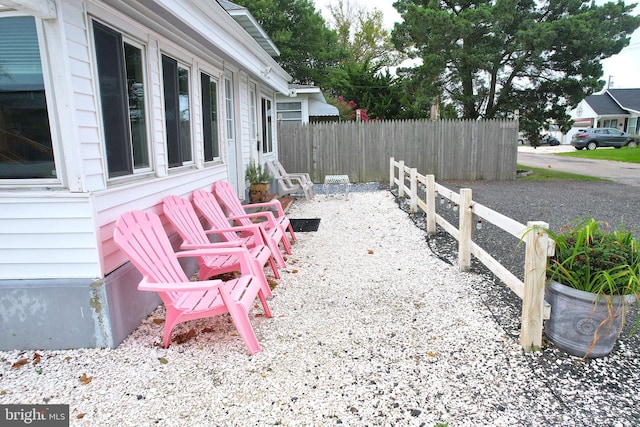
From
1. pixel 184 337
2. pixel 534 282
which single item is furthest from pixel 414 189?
pixel 184 337

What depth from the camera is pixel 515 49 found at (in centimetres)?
1245

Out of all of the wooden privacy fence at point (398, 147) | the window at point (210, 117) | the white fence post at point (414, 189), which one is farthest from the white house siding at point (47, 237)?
the wooden privacy fence at point (398, 147)

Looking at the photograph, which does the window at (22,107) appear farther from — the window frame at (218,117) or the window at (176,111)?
the window frame at (218,117)

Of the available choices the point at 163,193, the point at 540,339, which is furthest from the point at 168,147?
the point at 540,339

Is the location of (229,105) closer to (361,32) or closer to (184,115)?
(184,115)

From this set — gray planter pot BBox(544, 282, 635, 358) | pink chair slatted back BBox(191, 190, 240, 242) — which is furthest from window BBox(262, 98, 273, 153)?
gray planter pot BBox(544, 282, 635, 358)

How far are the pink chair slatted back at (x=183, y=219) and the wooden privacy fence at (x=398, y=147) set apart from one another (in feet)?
27.7

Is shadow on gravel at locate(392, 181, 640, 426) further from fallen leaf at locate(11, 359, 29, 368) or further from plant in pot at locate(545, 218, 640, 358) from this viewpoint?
fallen leaf at locate(11, 359, 29, 368)

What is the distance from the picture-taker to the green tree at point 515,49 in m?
11.9

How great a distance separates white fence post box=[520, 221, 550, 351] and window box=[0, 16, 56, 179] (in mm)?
3145

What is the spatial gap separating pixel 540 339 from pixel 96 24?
12.4 ft

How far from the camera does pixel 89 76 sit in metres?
2.80

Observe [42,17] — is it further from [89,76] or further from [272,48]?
[272,48]

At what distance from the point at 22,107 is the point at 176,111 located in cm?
190
